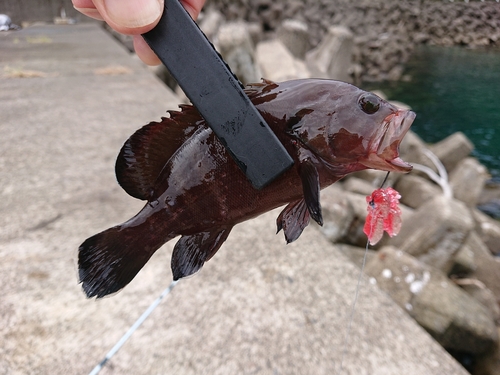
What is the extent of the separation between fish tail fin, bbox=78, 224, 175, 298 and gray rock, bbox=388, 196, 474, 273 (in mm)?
3831

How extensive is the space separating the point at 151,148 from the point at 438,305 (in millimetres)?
2874

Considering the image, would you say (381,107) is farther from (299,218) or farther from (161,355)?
(161,355)

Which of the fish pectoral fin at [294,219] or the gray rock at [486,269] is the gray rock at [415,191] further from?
the fish pectoral fin at [294,219]

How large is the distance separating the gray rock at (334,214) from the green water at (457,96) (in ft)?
24.1

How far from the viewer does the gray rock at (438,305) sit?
2875mm

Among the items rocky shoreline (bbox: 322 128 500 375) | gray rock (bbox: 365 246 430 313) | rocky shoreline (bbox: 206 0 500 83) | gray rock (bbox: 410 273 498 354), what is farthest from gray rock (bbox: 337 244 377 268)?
rocky shoreline (bbox: 206 0 500 83)

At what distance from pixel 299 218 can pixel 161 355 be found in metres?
1.38

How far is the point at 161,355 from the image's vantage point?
1794 millimetres

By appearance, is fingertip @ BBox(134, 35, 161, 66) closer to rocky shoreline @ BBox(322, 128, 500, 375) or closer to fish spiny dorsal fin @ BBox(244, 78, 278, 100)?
fish spiny dorsal fin @ BBox(244, 78, 278, 100)

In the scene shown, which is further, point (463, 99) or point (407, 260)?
point (463, 99)

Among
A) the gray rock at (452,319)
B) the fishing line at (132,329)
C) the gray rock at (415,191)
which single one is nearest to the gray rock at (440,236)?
the gray rock at (452,319)

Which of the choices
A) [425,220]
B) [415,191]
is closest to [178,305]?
[425,220]

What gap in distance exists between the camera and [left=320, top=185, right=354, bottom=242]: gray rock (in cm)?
368

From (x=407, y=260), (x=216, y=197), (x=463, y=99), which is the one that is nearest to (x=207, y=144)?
(x=216, y=197)
